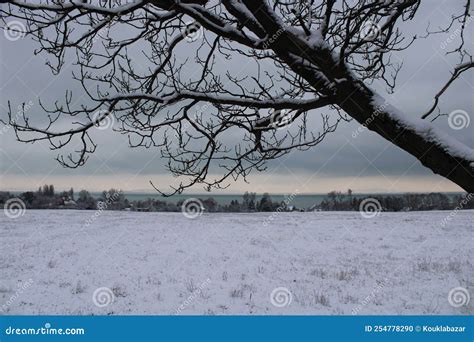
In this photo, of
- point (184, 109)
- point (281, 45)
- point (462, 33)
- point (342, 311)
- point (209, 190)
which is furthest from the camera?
point (342, 311)

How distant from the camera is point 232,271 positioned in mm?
13820

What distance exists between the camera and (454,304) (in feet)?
32.9

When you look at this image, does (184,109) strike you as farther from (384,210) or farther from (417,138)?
(384,210)
